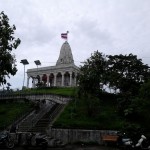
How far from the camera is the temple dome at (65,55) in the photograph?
84.8m

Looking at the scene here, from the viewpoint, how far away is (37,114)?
43.2 m

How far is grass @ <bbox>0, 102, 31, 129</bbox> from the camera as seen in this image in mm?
40619

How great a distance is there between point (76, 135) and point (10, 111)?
13838 mm

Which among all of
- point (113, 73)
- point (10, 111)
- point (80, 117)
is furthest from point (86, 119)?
point (113, 73)

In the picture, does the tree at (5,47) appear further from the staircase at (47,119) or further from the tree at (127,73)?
the tree at (127,73)

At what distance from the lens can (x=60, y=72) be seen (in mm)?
81375

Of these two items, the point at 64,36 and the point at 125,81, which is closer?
the point at 125,81

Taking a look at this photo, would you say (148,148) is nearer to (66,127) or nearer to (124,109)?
(66,127)

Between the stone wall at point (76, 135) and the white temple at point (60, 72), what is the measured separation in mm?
42732

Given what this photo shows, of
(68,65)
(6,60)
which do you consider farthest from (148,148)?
(68,65)

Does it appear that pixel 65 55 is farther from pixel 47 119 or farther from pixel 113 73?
pixel 47 119

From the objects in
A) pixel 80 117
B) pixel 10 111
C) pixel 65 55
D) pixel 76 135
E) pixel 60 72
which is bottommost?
pixel 76 135

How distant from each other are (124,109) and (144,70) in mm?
10721

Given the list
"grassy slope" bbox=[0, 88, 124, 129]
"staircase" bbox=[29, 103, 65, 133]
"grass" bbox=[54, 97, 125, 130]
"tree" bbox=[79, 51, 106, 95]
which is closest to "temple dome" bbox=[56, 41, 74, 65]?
"tree" bbox=[79, 51, 106, 95]
